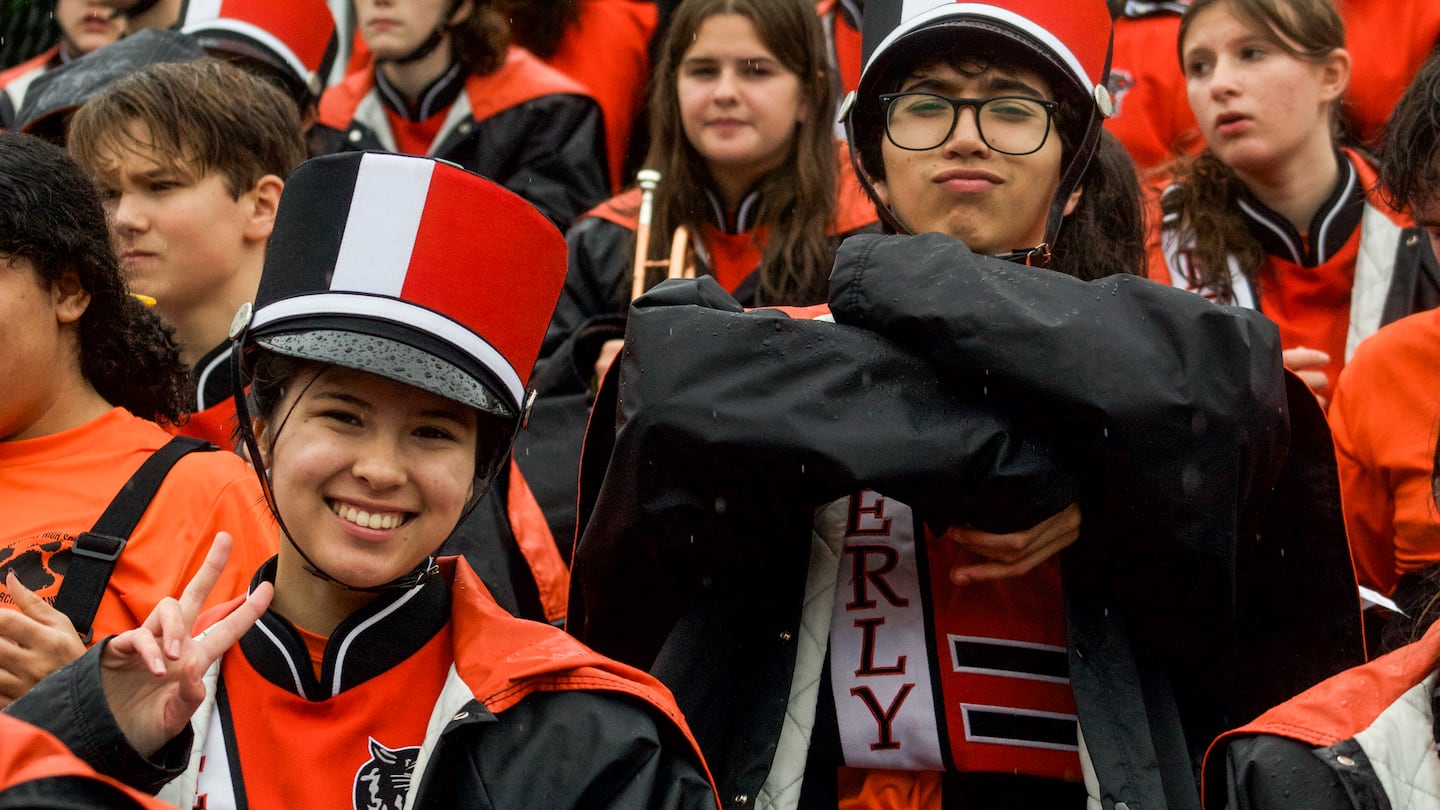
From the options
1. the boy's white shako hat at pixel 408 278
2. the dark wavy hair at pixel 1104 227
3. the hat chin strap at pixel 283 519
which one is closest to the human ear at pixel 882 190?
the dark wavy hair at pixel 1104 227

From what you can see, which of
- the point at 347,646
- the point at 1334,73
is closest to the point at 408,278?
the point at 347,646

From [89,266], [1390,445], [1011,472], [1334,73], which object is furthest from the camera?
[1334,73]

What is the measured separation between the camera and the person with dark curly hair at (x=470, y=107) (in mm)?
5500

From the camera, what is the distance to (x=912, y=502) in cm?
243

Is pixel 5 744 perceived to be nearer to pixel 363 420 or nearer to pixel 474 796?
pixel 474 796

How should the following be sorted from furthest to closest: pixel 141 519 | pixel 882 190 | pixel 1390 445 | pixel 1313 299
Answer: pixel 1313 299 < pixel 1390 445 < pixel 882 190 < pixel 141 519

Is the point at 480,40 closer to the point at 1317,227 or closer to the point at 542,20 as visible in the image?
the point at 542,20

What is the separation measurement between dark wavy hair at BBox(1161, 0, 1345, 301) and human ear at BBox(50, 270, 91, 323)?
107 inches

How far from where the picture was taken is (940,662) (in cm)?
268

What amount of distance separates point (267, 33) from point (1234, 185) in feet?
9.82

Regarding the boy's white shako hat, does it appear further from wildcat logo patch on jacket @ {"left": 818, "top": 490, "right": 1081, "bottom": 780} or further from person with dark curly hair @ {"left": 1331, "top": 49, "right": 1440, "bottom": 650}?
person with dark curly hair @ {"left": 1331, "top": 49, "right": 1440, "bottom": 650}

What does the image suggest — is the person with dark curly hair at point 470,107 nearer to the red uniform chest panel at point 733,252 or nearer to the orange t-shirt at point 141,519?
the red uniform chest panel at point 733,252

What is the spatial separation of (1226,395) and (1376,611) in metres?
1.17

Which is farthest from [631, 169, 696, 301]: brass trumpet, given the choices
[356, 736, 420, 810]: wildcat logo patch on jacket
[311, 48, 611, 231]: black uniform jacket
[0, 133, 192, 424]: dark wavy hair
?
[356, 736, 420, 810]: wildcat logo patch on jacket
